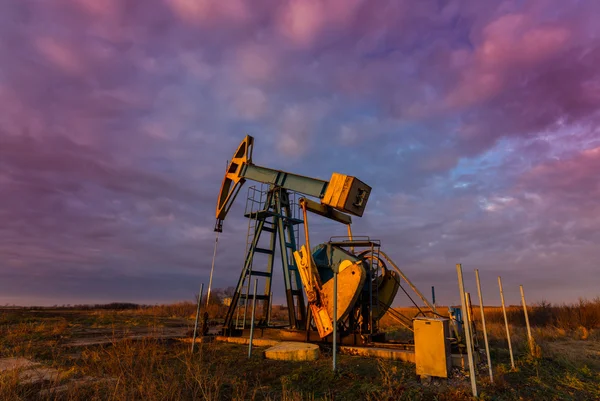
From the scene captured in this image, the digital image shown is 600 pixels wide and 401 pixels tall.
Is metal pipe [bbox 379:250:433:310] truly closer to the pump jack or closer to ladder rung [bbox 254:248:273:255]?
the pump jack

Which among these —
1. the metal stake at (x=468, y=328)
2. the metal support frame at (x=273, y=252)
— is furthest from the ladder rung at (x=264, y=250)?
the metal stake at (x=468, y=328)

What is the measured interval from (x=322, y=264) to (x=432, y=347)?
16.8 feet

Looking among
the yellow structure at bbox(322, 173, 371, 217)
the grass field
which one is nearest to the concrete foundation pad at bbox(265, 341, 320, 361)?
the grass field

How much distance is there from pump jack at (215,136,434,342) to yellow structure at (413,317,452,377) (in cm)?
298

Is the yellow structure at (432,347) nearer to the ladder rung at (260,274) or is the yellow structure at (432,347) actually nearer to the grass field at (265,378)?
the grass field at (265,378)

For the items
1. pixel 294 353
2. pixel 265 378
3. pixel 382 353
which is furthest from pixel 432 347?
pixel 294 353

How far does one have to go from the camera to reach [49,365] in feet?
24.7

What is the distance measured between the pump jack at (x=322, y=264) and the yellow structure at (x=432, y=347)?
2.98 meters

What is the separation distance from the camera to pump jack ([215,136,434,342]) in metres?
9.83

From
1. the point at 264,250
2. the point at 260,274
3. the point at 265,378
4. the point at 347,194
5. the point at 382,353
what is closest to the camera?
the point at 265,378

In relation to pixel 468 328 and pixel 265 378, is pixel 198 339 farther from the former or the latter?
pixel 468 328

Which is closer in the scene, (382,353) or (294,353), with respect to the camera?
(294,353)

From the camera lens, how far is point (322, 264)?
1098 cm

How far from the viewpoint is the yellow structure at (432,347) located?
19.9 feet
